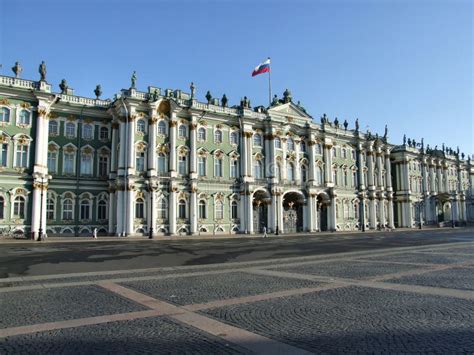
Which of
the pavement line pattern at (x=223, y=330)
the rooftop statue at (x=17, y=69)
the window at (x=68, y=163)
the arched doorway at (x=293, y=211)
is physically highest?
the rooftop statue at (x=17, y=69)

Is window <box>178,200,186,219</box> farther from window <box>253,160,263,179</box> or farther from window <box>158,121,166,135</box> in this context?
window <box>253,160,263,179</box>

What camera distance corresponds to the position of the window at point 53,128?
1766 inches

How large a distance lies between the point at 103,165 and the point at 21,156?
9.29 metres

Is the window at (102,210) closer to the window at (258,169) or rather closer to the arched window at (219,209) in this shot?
the arched window at (219,209)

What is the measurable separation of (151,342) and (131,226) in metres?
39.9

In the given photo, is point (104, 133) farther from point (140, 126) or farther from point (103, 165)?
point (140, 126)

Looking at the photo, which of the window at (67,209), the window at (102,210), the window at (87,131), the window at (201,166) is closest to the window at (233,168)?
the window at (201,166)

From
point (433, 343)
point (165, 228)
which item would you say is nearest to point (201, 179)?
point (165, 228)

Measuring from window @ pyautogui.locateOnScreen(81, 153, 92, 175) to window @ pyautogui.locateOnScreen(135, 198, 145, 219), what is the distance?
6.92 m

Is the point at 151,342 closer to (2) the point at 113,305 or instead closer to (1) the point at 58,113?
(2) the point at 113,305

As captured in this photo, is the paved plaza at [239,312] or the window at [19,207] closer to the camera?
the paved plaza at [239,312]

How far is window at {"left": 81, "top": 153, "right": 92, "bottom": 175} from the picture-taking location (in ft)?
153

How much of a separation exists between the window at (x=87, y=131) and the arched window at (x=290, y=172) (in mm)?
27645

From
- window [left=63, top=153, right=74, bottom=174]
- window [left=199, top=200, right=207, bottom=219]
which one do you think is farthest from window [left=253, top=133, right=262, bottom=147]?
window [left=63, top=153, right=74, bottom=174]
